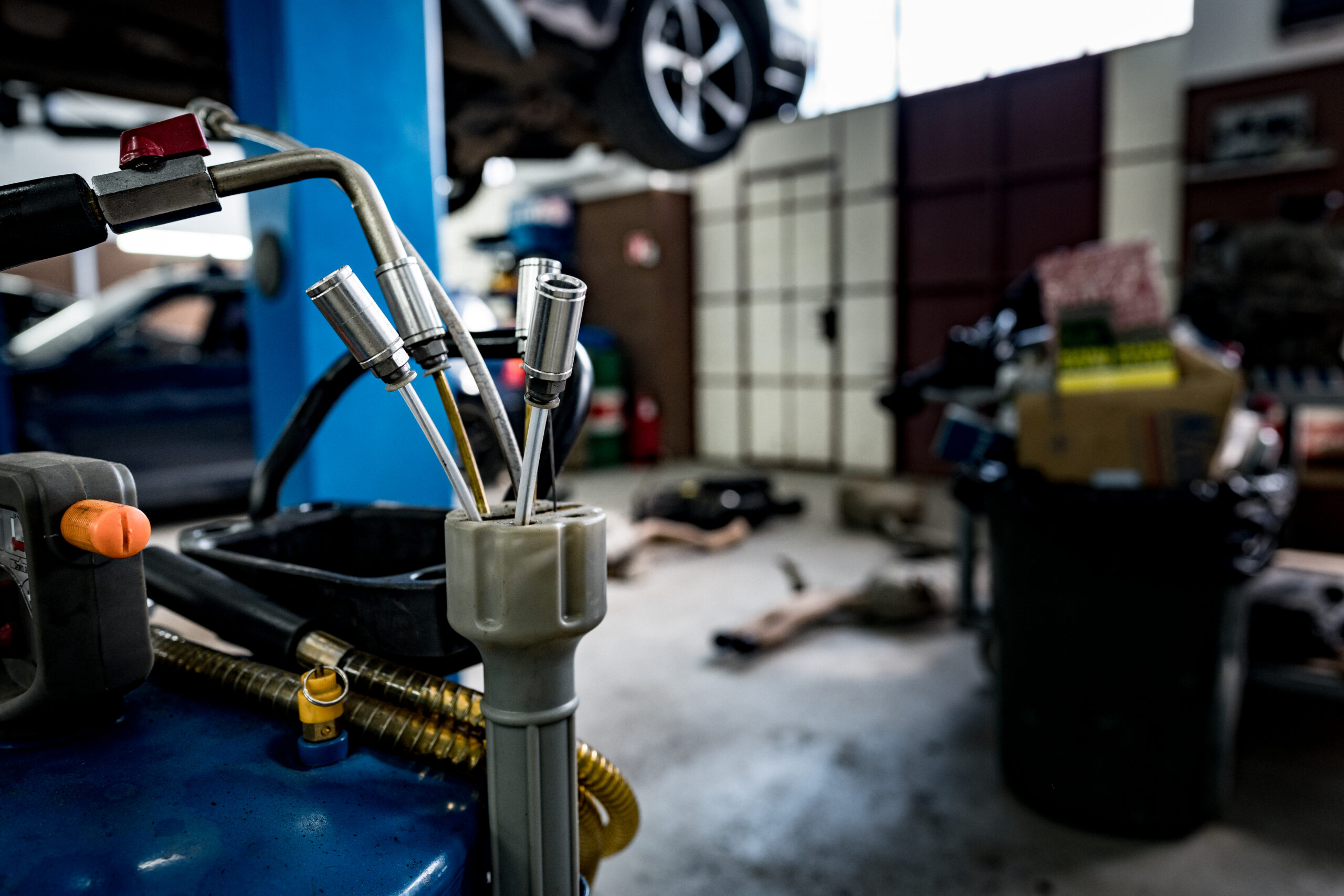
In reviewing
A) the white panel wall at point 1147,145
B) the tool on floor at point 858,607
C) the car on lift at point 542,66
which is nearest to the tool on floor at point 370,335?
the car on lift at point 542,66

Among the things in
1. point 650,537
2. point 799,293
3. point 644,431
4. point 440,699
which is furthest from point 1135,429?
point 644,431

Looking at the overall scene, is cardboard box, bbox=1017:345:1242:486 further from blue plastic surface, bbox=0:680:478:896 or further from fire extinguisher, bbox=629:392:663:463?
fire extinguisher, bbox=629:392:663:463

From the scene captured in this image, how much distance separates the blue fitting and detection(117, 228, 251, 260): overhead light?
31.1ft

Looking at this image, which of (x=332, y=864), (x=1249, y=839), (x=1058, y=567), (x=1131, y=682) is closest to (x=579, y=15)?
(x=1058, y=567)

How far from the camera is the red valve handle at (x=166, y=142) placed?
1.45 ft

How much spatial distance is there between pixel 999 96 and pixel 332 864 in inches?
253

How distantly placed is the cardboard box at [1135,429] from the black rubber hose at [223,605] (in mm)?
1420

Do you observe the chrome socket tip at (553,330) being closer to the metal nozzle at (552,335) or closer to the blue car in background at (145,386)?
the metal nozzle at (552,335)

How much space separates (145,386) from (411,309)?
4.18 meters

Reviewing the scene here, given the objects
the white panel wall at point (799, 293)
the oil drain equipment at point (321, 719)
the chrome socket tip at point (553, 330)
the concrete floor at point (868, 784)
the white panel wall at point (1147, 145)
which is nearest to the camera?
the chrome socket tip at point (553, 330)

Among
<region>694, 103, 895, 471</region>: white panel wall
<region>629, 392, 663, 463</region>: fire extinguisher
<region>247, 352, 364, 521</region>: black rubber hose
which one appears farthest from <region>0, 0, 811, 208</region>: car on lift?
<region>629, 392, 663, 463</region>: fire extinguisher

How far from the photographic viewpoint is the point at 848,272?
6445 millimetres

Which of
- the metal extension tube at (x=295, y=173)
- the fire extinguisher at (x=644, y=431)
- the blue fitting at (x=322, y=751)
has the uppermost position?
the metal extension tube at (x=295, y=173)

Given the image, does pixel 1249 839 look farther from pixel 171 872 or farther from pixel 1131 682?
pixel 171 872
